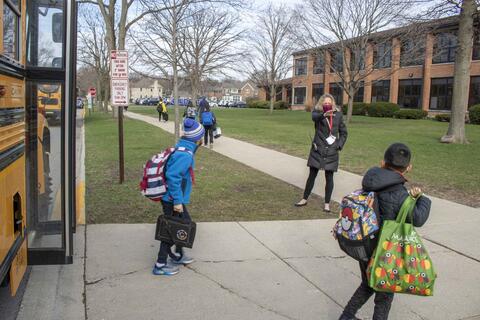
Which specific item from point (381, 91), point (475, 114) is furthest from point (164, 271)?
point (381, 91)

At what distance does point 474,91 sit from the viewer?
128ft

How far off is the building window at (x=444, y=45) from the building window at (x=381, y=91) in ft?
20.0

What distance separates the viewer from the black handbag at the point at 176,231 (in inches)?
167

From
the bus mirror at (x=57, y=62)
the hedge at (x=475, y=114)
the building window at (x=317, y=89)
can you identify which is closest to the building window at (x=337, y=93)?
the building window at (x=317, y=89)

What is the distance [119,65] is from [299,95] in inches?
2210

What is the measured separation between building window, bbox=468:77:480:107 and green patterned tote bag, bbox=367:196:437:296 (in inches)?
1572

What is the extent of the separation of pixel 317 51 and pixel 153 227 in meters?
26.9

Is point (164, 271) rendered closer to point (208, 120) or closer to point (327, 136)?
point (327, 136)

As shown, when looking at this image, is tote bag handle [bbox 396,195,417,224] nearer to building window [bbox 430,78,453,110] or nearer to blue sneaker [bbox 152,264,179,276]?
blue sneaker [bbox 152,264,179,276]

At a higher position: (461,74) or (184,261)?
(461,74)

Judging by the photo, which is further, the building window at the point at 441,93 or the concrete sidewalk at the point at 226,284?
the building window at the point at 441,93

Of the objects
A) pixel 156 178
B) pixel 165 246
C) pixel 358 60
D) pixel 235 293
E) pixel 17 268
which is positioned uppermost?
pixel 358 60

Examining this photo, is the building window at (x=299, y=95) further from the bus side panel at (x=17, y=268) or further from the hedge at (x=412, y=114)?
the bus side panel at (x=17, y=268)

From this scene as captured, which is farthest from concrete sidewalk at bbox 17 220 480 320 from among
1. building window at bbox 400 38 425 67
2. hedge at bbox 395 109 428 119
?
hedge at bbox 395 109 428 119
